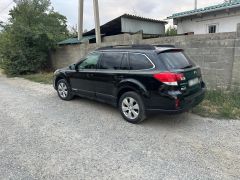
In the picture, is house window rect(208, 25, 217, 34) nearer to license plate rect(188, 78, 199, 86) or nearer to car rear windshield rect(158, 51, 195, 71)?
car rear windshield rect(158, 51, 195, 71)

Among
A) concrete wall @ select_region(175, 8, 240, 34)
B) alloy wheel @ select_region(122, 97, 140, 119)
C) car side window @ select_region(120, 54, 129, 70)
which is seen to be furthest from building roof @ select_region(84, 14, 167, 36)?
alloy wheel @ select_region(122, 97, 140, 119)

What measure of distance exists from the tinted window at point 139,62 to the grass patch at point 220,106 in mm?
1829

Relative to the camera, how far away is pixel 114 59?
4.66 m

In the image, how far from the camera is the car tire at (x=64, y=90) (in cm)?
602

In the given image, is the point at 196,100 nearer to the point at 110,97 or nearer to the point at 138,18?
the point at 110,97

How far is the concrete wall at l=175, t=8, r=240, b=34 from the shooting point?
9219mm

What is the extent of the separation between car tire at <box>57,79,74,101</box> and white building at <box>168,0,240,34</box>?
7.51 m

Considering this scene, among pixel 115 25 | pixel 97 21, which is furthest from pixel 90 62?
pixel 115 25

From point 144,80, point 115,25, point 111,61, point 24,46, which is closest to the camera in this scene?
point 144,80

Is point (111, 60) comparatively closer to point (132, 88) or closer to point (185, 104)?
point (132, 88)

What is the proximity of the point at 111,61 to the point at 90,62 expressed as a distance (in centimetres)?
81

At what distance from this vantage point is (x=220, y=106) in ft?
16.6

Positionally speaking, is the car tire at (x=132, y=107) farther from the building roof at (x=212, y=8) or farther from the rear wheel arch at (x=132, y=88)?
the building roof at (x=212, y=8)

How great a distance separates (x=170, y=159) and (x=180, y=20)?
32.4 feet
